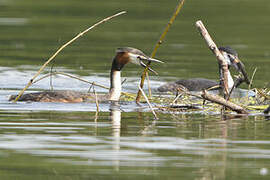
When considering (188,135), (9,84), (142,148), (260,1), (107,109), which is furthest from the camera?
(260,1)

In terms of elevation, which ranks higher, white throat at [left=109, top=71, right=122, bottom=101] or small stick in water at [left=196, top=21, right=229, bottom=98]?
small stick in water at [left=196, top=21, right=229, bottom=98]

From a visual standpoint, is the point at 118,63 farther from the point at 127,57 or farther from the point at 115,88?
the point at 115,88

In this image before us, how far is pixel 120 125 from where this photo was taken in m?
12.0

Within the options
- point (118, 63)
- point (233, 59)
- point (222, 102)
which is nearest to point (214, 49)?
point (222, 102)

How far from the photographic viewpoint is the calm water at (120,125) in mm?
9125

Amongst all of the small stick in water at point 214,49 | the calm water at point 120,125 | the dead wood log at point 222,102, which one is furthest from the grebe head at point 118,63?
the dead wood log at point 222,102

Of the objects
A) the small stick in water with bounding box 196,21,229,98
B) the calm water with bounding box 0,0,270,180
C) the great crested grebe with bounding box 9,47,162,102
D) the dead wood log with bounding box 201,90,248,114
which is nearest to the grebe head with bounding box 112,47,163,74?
the great crested grebe with bounding box 9,47,162,102

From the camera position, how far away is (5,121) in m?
12.2

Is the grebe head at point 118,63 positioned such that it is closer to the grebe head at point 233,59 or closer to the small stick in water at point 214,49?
the small stick in water at point 214,49

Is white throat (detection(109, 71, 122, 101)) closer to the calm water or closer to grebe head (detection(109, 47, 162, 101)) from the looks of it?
grebe head (detection(109, 47, 162, 101))

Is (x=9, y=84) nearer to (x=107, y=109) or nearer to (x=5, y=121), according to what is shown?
(x=107, y=109)

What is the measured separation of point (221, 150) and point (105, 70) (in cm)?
1037

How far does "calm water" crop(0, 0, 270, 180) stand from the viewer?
9.12 m

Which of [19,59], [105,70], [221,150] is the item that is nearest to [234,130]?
[221,150]
